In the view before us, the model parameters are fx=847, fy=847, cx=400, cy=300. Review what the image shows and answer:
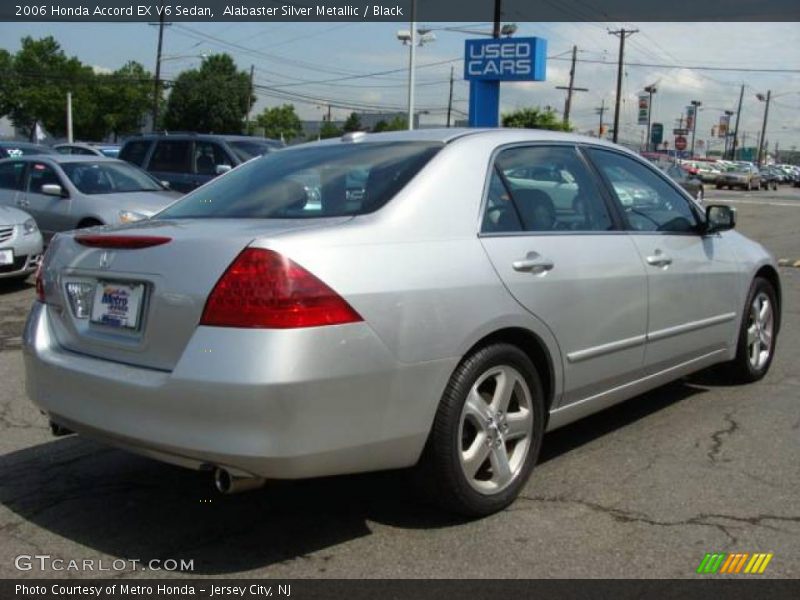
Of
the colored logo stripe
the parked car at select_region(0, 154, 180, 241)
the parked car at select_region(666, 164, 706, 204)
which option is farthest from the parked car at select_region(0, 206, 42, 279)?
the parked car at select_region(666, 164, 706, 204)

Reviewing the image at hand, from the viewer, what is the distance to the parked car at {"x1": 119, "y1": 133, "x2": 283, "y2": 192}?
44.5 ft

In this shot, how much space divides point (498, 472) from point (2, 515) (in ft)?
6.91

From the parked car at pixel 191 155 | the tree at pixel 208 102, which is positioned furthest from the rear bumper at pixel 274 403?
the tree at pixel 208 102

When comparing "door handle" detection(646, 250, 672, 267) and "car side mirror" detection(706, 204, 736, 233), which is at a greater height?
"car side mirror" detection(706, 204, 736, 233)

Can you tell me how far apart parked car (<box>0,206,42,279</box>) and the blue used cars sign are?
791 inches

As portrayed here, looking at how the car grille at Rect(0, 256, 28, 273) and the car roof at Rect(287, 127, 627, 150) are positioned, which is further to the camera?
the car grille at Rect(0, 256, 28, 273)

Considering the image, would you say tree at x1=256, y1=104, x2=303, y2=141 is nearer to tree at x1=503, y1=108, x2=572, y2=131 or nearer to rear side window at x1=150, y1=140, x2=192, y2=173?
tree at x1=503, y1=108, x2=572, y2=131

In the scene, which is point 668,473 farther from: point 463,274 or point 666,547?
point 463,274

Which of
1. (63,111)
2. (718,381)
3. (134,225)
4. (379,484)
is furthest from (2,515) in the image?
(63,111)

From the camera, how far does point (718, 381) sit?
5.79m

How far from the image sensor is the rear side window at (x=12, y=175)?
11.8 meters

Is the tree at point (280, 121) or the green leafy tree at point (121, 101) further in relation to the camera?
the tree at point (280, 121)

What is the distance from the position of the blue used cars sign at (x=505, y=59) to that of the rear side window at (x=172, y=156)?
50.7 feet
